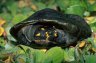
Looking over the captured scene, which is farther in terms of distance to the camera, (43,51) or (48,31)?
(48,31)

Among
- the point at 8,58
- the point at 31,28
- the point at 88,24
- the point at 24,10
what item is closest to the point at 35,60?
the point at 8,58

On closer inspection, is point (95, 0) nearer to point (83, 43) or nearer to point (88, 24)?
point (88, 24)

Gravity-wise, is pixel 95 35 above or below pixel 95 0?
below

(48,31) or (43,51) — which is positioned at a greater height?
(48,31)

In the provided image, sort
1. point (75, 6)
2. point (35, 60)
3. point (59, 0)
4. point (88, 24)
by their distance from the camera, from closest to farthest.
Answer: point (35, 60) < point (88, 24) < point (75, 6) < point (59, 0)

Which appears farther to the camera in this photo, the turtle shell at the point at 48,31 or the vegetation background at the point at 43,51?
the turtle shell at the point at 48,31
